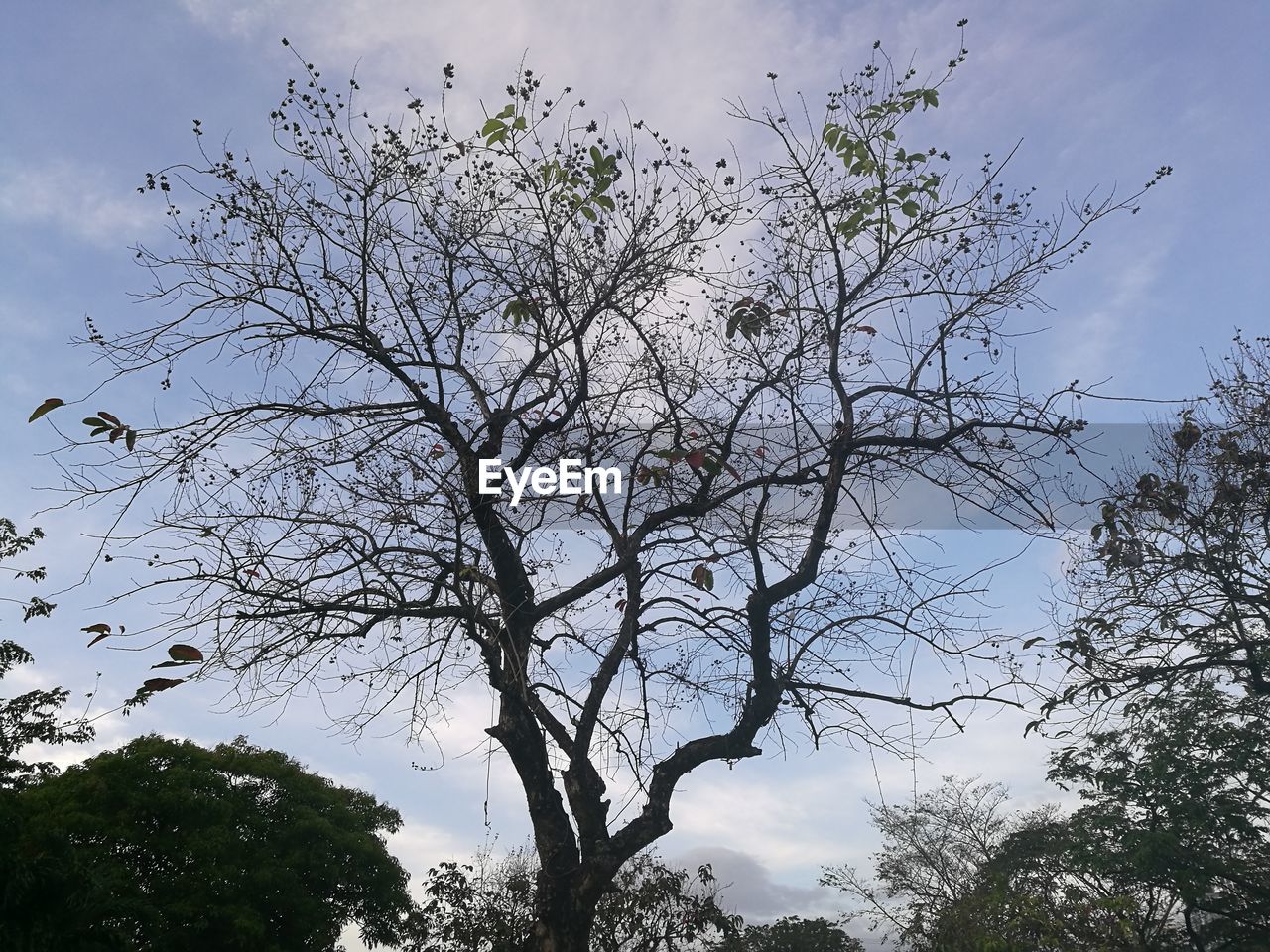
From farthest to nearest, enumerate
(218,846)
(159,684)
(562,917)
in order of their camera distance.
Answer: (218,846), (562,917), (159,684)

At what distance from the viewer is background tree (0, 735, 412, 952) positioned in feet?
33.8

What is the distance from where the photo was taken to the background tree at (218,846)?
10305 millimetres

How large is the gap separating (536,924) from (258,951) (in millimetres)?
5583

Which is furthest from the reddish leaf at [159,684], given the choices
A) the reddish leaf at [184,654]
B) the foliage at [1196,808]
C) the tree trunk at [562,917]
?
the foliage at [1196,808]

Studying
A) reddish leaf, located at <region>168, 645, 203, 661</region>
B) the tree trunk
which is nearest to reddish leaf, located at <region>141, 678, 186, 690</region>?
reddish leaf, located at <region>168, 645, 203, 661</region>

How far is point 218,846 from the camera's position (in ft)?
35.6

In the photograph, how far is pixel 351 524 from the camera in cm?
687

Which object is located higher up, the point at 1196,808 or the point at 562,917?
the point at 1196,808

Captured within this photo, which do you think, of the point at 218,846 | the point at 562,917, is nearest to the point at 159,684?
the point at 562,917

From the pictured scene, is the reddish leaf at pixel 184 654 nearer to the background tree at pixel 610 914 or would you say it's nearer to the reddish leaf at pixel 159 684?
the reddish leaf at pixel 159 684

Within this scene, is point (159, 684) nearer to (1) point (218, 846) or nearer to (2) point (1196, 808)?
(1) point (218, 846)

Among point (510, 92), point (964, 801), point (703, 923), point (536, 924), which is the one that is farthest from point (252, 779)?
point (964, 801)

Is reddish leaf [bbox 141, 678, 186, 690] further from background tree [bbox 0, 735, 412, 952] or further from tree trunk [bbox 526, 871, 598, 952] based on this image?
background tree [bbox 0, 735, 412, 952]

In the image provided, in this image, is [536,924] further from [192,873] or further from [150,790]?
[150,790]
